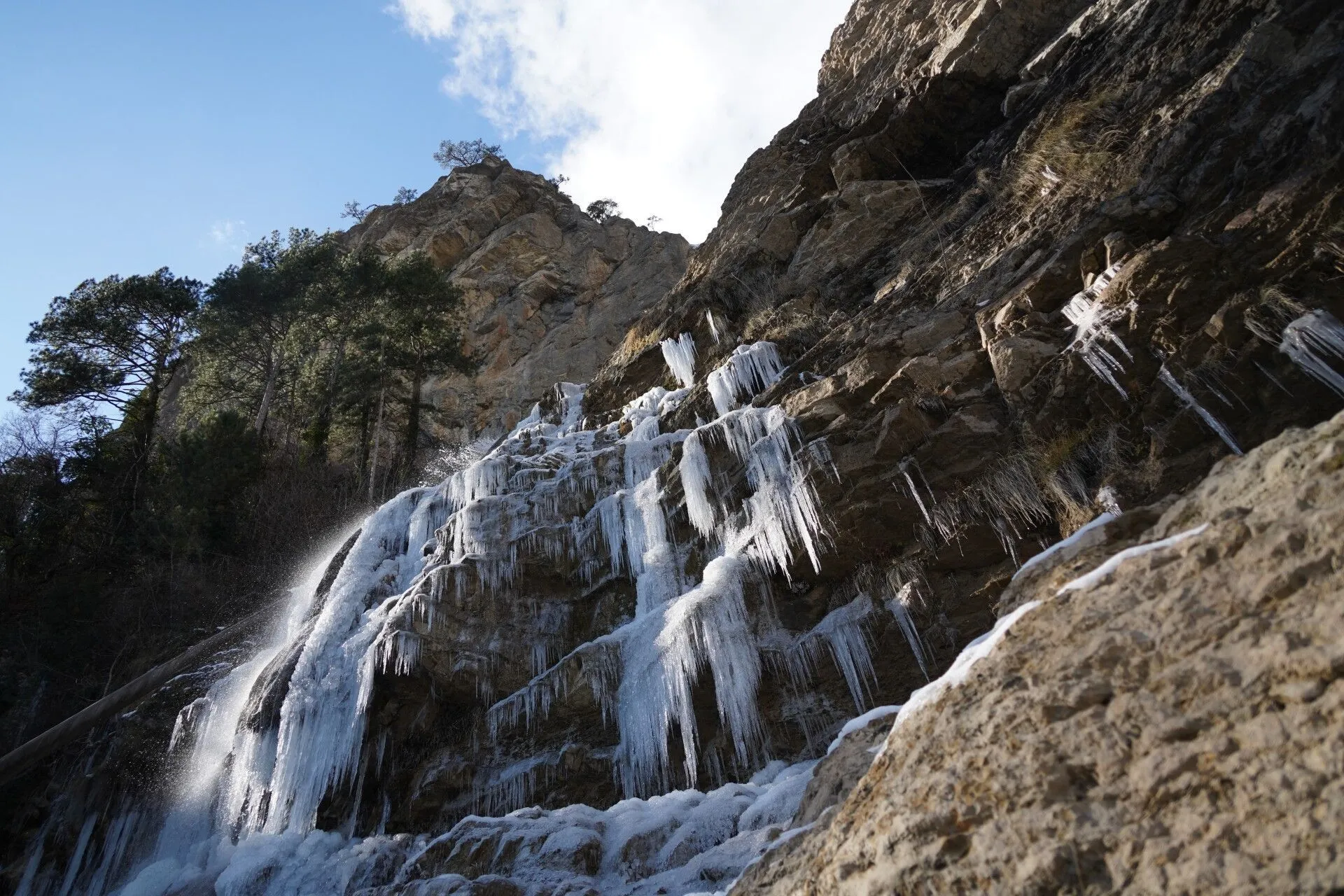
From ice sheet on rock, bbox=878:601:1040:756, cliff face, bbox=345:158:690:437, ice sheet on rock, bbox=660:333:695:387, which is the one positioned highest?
cliff face, bbox=345:158:690:437

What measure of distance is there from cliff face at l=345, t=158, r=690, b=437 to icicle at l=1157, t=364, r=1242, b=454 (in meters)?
18.6

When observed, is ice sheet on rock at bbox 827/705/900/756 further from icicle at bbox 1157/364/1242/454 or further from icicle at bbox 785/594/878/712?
icicle at bbox 1157/364/1242/454

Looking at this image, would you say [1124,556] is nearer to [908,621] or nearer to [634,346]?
[908,621]

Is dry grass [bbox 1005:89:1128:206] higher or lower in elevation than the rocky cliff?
higher

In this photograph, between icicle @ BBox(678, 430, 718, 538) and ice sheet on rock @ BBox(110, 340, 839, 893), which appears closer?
ice sheet on rock @ BBox(110, 340, 839, 893)

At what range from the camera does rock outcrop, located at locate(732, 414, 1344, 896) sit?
2.44m

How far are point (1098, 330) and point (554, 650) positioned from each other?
686cm

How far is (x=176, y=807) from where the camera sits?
10.6 metres

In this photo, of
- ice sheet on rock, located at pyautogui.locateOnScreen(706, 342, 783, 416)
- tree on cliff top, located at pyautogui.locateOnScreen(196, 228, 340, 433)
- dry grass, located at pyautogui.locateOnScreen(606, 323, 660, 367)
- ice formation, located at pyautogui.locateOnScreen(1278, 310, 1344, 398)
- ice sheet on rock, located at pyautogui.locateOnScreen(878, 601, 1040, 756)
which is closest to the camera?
ice sheet on rock, located at pyautogui.locateOnScreen(878, 601, 1040, 756)

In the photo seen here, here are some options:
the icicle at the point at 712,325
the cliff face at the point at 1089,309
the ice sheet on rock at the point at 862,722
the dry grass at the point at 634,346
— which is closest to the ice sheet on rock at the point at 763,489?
the cliff face at the point at 1089,309

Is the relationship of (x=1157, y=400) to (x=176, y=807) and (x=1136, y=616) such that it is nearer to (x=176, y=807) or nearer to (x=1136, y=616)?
(x=1136, y=616)

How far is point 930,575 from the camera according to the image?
26.2ft

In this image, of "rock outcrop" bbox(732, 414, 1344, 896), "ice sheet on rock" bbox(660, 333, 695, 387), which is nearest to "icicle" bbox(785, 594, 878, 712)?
"rock outcrop" bbox(732, 414, 1344, 896)

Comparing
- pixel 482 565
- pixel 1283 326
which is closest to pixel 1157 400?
pixel 1283 326
